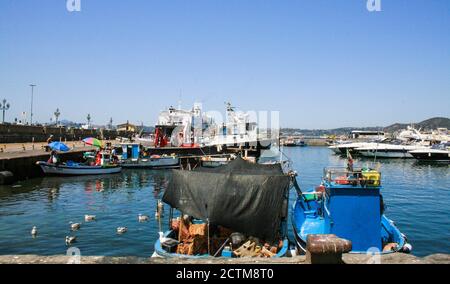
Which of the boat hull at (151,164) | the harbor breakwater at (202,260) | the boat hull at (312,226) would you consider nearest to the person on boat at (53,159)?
the boat hull at (151,164)

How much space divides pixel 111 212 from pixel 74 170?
60.9ft

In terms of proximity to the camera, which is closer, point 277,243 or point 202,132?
point 277,243

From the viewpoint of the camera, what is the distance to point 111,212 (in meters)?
25.3

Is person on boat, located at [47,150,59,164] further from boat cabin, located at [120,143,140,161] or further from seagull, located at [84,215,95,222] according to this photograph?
seagull, located at [84,215,95,222]

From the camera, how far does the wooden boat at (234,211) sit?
1224 cm

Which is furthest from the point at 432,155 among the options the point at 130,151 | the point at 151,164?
the point at 130,151

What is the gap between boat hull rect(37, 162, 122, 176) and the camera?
3938 cm

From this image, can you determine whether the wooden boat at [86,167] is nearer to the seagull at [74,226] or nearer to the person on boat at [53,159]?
the person on boat at [53,159]

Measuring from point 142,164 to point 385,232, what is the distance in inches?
1541

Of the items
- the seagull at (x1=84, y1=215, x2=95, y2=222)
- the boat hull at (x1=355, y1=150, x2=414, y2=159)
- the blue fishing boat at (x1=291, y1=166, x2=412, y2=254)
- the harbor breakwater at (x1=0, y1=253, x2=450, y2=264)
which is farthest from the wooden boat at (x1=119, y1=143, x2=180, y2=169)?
the boat hull at (x1=355, y1=150, x2=414, y2=159)

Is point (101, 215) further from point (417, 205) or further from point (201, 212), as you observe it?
point (417, 205)

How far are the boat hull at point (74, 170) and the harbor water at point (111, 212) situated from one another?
907 mm

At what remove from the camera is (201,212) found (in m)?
12.5
